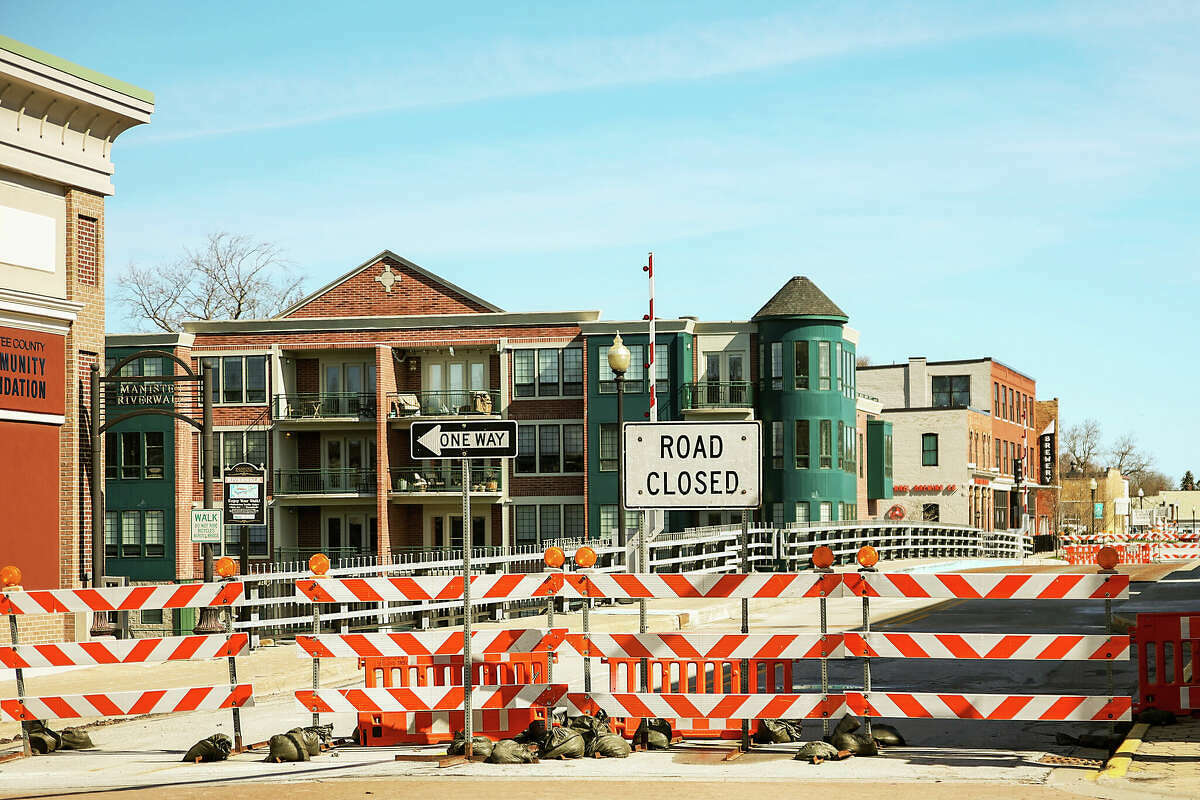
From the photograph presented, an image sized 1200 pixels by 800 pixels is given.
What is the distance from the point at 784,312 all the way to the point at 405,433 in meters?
14.6

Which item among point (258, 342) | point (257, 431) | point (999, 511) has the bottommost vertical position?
point (999, 511)

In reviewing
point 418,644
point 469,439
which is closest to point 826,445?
point 418,644

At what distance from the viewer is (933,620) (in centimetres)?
2550

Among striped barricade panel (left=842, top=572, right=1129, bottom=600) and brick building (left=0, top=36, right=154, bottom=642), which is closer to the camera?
striped barricade panel (left=842, top=572, right=1129, bottom=600)

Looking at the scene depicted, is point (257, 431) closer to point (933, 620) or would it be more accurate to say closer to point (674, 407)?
point (674, 407)

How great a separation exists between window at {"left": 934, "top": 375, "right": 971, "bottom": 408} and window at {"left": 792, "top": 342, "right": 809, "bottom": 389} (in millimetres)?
28292

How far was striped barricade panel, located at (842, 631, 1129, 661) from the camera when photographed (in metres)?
10.9

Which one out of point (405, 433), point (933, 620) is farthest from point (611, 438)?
point (933, 620)

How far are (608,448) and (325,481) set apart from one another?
424 inches

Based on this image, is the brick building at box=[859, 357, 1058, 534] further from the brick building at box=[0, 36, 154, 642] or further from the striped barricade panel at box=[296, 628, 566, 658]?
the striped barricade panel at box=[296, 628, 566, 658]

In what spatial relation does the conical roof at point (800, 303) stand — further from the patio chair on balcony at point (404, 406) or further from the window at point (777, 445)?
the patio chair on balcony at point (404, 406)

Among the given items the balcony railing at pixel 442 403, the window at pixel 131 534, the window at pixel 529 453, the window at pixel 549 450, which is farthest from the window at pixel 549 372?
the window at pixel 131 534

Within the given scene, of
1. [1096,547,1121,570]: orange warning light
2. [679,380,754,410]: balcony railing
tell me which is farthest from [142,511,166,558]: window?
[1096,547,1121,570]: orange warning light

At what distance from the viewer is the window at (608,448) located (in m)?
50.2
